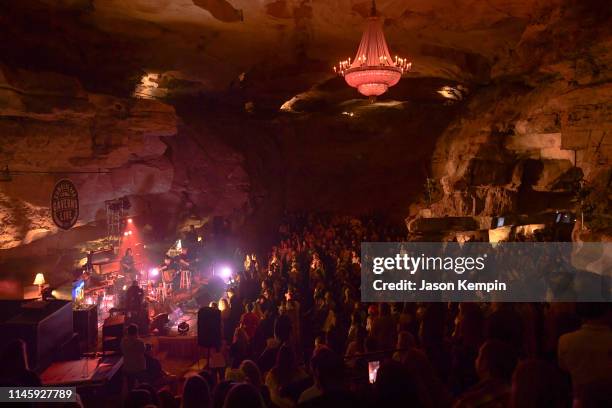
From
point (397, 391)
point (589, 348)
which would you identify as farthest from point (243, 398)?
point (589, 348)

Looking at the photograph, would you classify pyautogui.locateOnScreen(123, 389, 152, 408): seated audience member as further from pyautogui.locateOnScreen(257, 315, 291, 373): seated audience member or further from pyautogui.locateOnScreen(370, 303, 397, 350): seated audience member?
pyautogui.locateOnScreen(370, 303, 397, 350): seated audience member

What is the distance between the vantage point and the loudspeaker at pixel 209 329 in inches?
257

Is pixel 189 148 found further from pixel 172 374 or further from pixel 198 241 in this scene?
pixel 172 374

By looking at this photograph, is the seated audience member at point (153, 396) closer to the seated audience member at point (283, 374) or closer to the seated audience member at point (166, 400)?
the seated audience member at point (166, 400)


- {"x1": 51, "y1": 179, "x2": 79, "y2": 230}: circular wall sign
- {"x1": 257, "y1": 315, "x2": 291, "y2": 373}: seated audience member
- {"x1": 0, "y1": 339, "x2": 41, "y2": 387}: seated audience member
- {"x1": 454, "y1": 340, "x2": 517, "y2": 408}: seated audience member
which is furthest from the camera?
{"x1": 51, "y1": 179, "x2": 79, "y2": 230}: circular wall sign

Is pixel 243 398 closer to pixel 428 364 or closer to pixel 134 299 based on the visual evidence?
pixel 428 364

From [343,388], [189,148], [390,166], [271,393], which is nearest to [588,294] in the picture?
[343,388]

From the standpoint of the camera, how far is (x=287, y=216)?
1670 cm

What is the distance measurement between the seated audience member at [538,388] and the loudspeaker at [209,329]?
4953mm

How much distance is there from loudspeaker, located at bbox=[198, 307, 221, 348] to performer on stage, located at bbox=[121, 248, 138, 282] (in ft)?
22.1

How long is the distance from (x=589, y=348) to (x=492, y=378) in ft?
2.48

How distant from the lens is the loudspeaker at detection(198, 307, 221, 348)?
6.52 meters

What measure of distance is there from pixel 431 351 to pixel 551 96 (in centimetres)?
586

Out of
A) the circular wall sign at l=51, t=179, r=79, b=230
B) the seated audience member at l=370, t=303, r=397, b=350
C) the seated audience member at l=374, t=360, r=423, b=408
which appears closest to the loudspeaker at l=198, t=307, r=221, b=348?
the seated audience member at l=370, t=303, r=397, b=350
